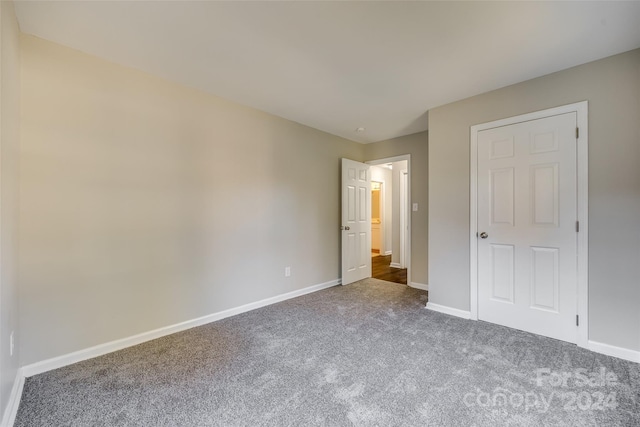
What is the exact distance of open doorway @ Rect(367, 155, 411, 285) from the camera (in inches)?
186

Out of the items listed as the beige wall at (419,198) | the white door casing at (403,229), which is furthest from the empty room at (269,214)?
the white door casing at (403,229)

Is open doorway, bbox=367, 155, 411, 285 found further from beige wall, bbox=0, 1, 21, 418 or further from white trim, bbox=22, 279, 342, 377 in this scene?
beige wall, bbox=0, 1, 21, 418

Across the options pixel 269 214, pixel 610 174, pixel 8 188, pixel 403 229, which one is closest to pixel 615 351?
pixel 610 174

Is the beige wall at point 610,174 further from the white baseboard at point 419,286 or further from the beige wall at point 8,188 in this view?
the beige wall at point 8,188

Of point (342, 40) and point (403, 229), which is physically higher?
point (342, 40)

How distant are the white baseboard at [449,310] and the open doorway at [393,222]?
1.03 meters

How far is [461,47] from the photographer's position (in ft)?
6.68

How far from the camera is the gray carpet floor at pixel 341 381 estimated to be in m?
1.52

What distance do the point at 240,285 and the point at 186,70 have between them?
7.26 feet

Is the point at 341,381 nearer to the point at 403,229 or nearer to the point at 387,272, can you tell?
the point at 387,272

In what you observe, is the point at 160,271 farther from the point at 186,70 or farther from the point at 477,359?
the point at 477,359

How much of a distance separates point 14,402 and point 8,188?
48.8 inches

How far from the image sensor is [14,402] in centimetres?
157

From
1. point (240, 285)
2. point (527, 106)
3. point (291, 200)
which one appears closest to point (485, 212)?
point (527, 106)
